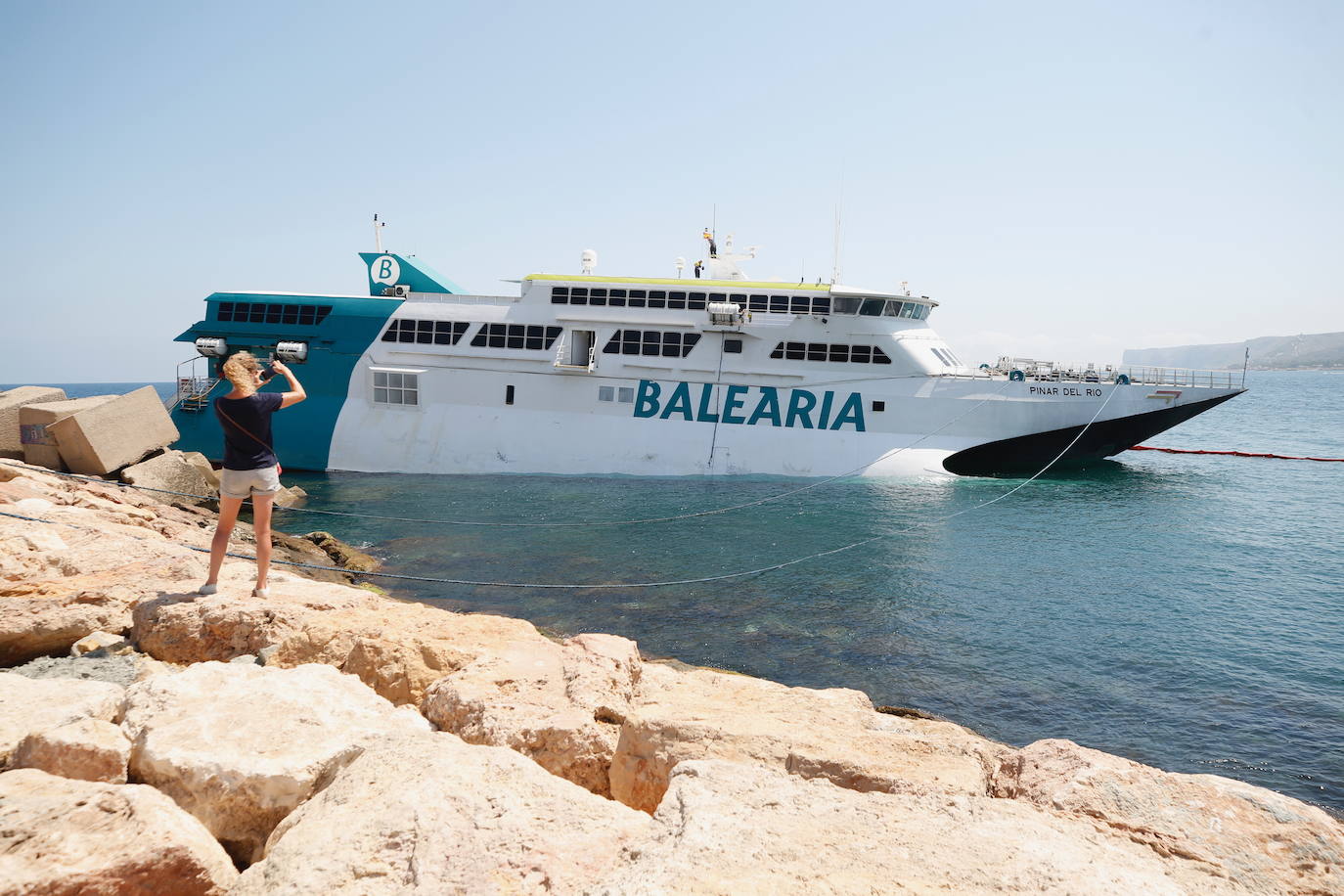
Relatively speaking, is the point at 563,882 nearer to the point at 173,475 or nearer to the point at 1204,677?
the point at 1204,677

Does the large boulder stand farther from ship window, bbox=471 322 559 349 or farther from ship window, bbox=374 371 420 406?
ship window, bbox=374 371 420 406

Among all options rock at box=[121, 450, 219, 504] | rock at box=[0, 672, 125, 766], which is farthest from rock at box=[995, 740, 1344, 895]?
rock at box=[121, 450, 219, 504]

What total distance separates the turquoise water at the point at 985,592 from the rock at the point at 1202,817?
4.64 metres

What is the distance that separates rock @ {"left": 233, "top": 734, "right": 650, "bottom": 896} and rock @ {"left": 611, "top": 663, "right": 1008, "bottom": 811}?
65 cm

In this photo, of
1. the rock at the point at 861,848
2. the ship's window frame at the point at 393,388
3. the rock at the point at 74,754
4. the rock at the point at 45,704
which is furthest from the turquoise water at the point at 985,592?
the rock at the point at 74,754

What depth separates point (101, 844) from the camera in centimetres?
252

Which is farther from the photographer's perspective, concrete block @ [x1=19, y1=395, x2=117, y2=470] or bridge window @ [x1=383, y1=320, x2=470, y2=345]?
bridge window @ [x1=383, y1=320, x2=470, y2=345]

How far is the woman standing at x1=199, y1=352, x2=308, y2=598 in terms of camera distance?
564cm

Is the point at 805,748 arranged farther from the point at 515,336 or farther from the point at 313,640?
the point at 515,336

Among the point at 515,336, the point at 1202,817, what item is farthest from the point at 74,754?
the point at 515,336

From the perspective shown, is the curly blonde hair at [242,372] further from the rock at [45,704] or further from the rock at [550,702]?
the rock at [550,702]

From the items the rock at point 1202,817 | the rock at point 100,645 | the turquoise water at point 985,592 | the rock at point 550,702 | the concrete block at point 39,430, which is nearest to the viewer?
the rock at point 1202,817

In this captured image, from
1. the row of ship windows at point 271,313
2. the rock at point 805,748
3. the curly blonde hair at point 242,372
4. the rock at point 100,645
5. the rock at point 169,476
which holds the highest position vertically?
the row of ship windows at point 271,313

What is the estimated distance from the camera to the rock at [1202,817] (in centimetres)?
276
